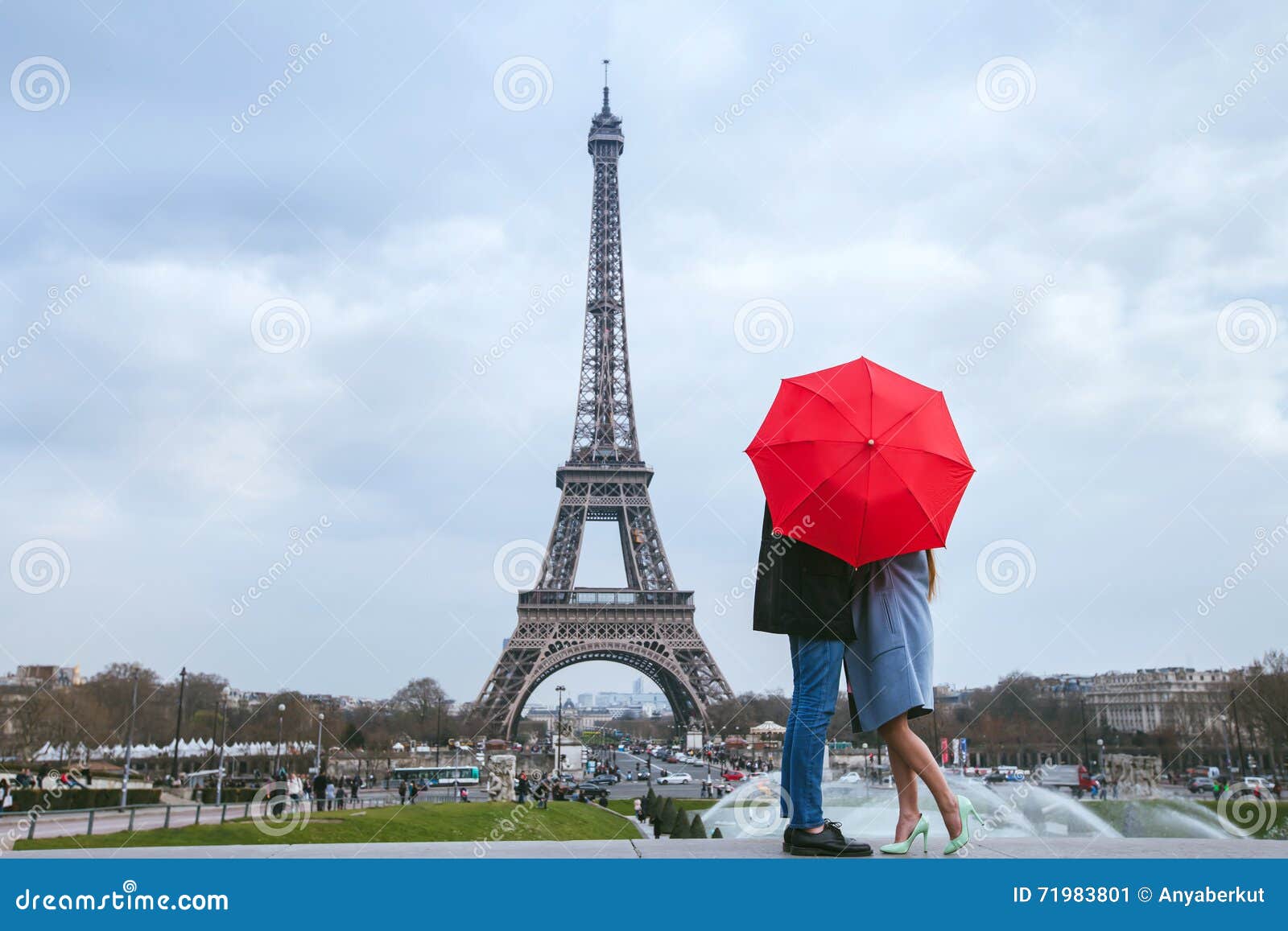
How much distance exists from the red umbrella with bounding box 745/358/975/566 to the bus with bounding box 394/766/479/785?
3581cm

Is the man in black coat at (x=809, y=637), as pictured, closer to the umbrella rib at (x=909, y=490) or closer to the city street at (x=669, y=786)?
the umbrella rib at (x=909, y=490)

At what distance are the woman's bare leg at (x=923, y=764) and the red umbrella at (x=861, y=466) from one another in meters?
0.91

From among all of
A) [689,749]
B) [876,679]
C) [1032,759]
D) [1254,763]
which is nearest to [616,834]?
[876,679]

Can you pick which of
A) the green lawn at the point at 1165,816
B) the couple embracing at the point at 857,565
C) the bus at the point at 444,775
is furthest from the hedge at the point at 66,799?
the couple embracing at the point at 857,565

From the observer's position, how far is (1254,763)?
144ft

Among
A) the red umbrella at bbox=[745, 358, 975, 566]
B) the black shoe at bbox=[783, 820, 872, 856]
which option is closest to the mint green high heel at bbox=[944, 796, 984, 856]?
the black shoe at bbox=[783, 820, 872, 856]

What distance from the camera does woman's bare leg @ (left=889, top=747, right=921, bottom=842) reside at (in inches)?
192

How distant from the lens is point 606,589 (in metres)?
49.6

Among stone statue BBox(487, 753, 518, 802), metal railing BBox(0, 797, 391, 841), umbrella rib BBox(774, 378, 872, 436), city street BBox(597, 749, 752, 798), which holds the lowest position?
city street BBox(597, 749, 752, 798)

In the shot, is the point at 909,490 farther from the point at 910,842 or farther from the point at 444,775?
the point at 444,775

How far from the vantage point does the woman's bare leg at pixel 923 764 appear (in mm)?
4758

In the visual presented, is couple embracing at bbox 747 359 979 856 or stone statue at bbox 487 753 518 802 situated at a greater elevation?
couple embracing at bbox 747 359 979 856

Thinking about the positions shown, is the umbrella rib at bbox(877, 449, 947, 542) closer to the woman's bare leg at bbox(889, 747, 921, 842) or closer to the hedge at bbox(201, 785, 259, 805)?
the woman's bare leg at bbox(889, 747, 921, 842)
